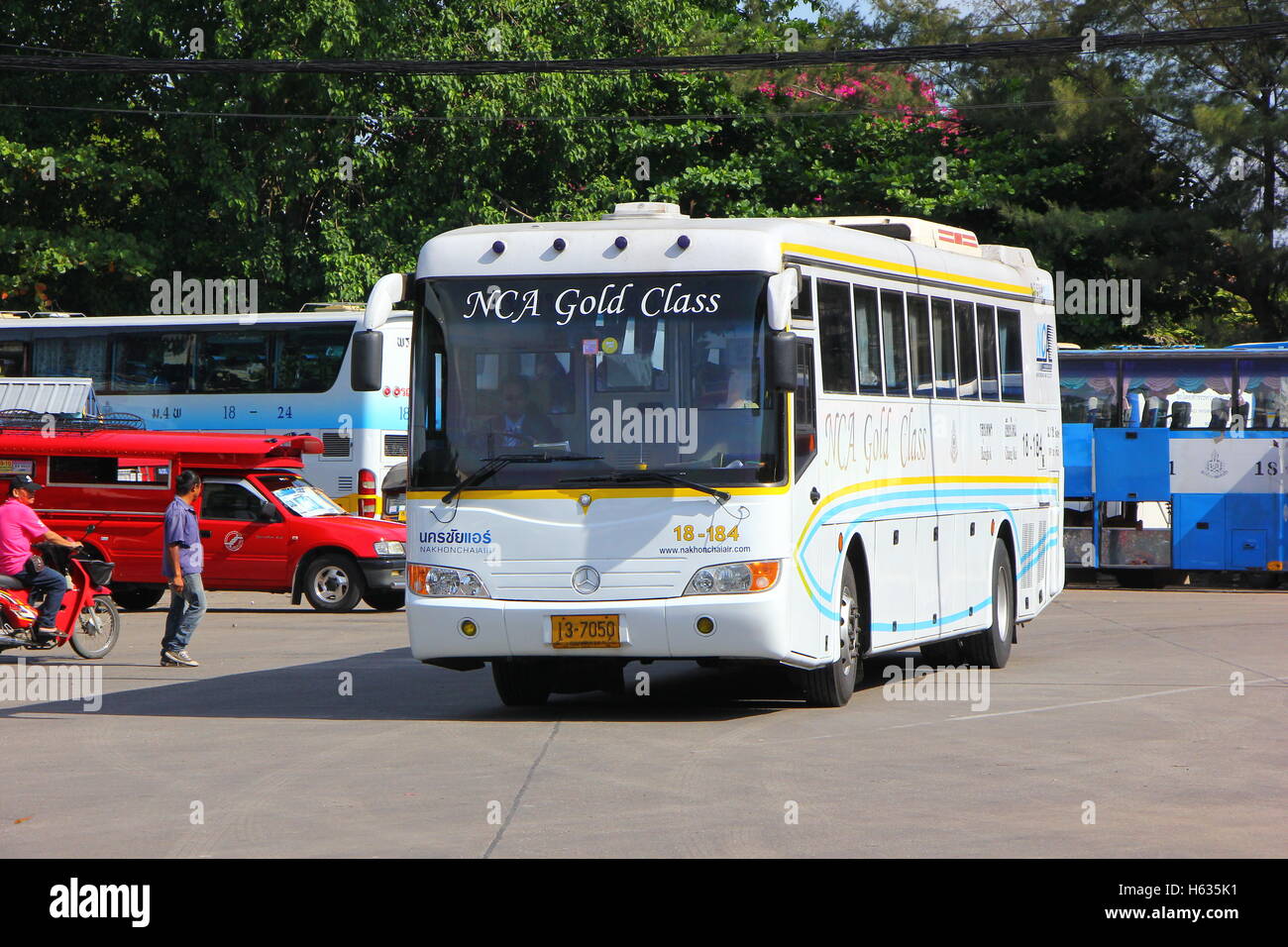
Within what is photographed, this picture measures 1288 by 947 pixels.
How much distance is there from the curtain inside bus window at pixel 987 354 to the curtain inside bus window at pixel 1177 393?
12.5 m

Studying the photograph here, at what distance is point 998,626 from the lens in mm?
15984

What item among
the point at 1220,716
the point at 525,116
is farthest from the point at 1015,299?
the point at 525,116

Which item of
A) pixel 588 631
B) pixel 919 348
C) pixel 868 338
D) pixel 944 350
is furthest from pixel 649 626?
pixel 944 350

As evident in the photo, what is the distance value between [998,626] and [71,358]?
19841mm

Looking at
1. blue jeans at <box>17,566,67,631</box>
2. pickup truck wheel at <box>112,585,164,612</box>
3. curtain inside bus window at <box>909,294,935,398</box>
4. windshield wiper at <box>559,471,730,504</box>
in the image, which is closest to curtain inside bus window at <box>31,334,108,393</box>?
pickup truck wheel at <box>112,585,164,612</box>

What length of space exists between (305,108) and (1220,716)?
2631 cm

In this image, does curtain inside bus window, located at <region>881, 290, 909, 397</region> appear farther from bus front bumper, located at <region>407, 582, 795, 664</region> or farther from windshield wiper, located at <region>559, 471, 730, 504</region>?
bus front bumper, located at <region>407, 582, 795, 664</region>

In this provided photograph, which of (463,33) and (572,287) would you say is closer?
(572,287)

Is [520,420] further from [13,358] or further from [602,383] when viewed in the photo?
[13,358]

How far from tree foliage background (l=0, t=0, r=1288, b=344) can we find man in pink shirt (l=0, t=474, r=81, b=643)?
57.0ft

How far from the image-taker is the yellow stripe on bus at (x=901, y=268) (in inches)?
486

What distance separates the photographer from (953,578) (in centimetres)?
1473

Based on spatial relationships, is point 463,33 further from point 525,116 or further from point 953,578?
point 953,578

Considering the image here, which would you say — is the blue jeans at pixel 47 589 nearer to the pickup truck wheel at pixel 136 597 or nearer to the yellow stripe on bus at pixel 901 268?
the yellow stripe on bus at pixel 901 268
